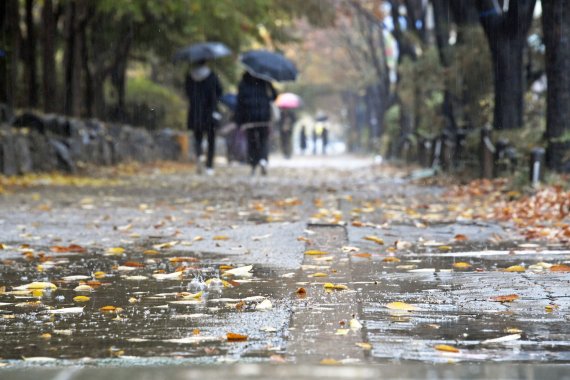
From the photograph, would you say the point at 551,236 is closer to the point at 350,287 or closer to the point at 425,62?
the point at 350,287

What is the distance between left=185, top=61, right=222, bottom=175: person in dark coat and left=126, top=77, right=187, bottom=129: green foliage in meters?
15.5

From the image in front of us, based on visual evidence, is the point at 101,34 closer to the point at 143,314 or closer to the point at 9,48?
the point at 9,48

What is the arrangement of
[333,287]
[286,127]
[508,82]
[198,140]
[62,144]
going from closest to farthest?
1. [333,287]
2. [508,82]
3. [62,144]
4. [198,140]
5. [286,127]

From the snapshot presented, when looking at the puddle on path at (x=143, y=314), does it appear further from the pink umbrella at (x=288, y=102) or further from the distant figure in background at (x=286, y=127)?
the pink umbrella at (x=288, y=102)

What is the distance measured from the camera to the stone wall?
2033 cm

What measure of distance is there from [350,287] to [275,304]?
0.76 m

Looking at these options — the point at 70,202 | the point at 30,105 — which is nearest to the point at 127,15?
the point at 30,105

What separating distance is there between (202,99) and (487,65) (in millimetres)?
5607

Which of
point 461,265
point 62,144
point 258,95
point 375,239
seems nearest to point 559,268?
point 461,265

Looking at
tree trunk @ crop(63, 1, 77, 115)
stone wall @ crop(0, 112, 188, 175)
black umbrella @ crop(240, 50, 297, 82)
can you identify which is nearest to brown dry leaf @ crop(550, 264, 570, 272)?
stone wall @ crop(0, 112, 188, 175)

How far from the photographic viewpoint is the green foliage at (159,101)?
39125 mm

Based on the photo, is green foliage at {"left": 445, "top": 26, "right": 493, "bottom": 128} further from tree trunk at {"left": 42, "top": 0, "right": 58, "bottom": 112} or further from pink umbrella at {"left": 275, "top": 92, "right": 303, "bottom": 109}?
pink umbrella at {"left": 275, "top": 92, "right": 303, "bottom": 109}

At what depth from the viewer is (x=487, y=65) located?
71.3ft

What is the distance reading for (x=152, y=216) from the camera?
12336 millimetres
